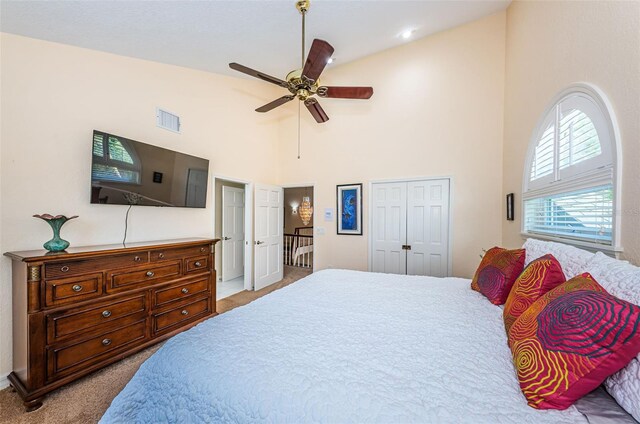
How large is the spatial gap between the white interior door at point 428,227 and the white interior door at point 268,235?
2.48m

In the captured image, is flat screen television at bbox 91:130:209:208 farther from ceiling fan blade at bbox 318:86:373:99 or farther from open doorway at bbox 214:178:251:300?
ceiling fan blade at bbox 318:86:373:99

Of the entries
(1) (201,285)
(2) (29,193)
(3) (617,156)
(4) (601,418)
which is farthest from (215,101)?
(4) (601,418)

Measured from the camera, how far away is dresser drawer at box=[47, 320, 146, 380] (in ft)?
5.95

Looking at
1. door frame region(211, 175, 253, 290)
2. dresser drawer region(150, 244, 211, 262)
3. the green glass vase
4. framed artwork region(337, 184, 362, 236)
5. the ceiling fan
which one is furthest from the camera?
door frame region(211, 175, 253, 290)

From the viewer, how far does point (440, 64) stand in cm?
363

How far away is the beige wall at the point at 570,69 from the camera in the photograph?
4.05ft

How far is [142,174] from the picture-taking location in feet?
8.59

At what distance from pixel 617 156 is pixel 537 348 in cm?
123

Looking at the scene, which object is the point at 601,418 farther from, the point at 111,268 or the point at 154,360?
the point at 111,268

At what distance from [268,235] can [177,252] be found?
6.75 feet

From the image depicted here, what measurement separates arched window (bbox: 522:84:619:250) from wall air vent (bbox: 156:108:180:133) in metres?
3.91

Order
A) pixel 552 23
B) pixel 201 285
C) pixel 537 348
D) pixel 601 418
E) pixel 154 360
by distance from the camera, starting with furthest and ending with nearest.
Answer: pixel 201 285 < pixel 552 23 < pixel 154 360 < pixel 537 348 < pixel 601 418

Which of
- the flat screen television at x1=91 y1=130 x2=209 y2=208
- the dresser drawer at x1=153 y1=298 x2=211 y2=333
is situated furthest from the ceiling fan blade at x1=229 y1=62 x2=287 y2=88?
the dresser drawer at x1=153 y1=298 x2=211 y2=333

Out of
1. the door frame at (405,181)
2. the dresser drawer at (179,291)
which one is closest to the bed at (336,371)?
the dresser drawer at (179,291)
